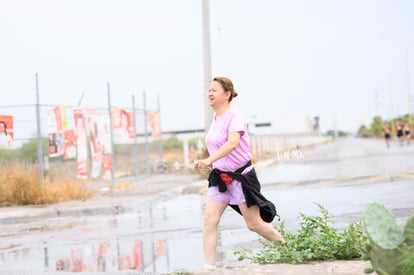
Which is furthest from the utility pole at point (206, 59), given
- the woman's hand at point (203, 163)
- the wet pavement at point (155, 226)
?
Result: the woman's hand at point (203, 163)

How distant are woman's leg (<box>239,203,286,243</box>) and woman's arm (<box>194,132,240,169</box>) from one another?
19.6 inches

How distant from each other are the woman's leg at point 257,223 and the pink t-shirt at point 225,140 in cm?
37

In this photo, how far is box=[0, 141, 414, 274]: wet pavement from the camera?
29.4 feet

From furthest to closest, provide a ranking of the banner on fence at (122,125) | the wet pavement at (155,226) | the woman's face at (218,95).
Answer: the banner on fence at (122,125) < the wet pavement at (155,226) < the woman's face at (218,95)

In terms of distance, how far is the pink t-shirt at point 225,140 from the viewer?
755 cm

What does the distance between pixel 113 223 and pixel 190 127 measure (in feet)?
257

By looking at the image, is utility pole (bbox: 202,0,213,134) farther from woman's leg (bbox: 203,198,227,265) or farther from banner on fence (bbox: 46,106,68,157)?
woman's leg (bbox: 203,198,227,265)

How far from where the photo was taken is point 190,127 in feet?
304

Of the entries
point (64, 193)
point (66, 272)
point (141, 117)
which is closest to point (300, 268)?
point (66, 272)

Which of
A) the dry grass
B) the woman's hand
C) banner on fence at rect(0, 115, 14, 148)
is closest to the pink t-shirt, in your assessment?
the woman's hand

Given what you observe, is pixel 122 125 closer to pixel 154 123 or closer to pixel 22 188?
pixel 154 123

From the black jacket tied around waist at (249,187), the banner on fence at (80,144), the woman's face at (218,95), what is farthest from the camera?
the banner on fence at (80,144)

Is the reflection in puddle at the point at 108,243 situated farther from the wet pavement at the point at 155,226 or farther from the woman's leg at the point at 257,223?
the woman's leg at the point at 257,223

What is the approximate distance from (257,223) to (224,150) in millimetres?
722
